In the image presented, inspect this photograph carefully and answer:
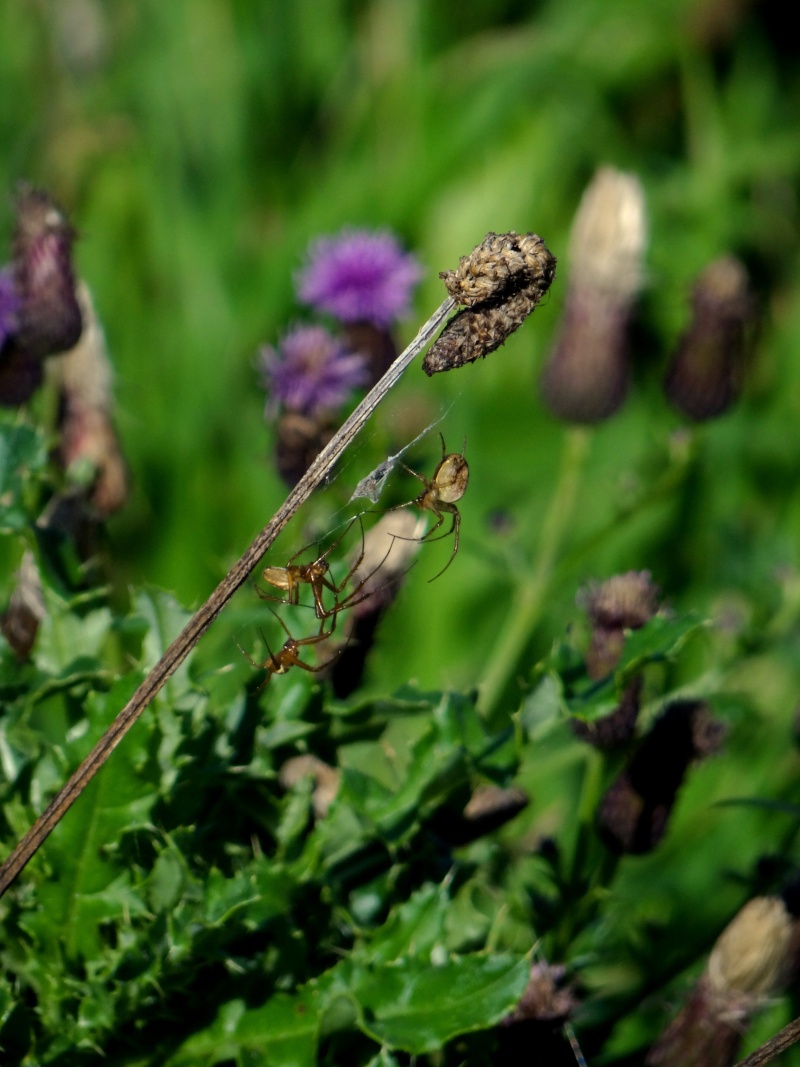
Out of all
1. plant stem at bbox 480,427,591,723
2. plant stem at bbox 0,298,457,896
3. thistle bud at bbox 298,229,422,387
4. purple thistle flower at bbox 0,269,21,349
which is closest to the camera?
plant stem at bbox 0,298,457,896

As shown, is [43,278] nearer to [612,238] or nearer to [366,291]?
[366,291]

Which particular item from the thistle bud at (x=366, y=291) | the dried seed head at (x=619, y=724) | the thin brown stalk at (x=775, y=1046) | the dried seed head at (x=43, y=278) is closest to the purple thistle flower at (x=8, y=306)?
the dried seed head at (x=43, y=278)

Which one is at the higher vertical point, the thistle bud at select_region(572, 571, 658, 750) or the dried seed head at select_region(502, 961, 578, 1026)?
the thistle bud at select_region(572, 571, 658, 750)

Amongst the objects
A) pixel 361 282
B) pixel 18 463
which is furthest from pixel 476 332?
pixel 361 282

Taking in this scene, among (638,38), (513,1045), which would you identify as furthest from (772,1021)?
(638,38)

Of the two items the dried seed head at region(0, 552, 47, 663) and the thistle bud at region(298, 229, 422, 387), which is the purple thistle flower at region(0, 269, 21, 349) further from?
the thistle bud at region(298, 229, 422, 387)

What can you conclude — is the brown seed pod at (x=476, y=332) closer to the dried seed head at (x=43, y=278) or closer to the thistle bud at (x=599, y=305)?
the dried seed head at (x=43, y=278)

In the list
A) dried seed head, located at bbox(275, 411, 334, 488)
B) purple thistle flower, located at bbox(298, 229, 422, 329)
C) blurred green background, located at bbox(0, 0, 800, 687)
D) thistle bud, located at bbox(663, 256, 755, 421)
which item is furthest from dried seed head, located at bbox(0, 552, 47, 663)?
blurred green background, located at bbox(0, 0, 800, 687)
